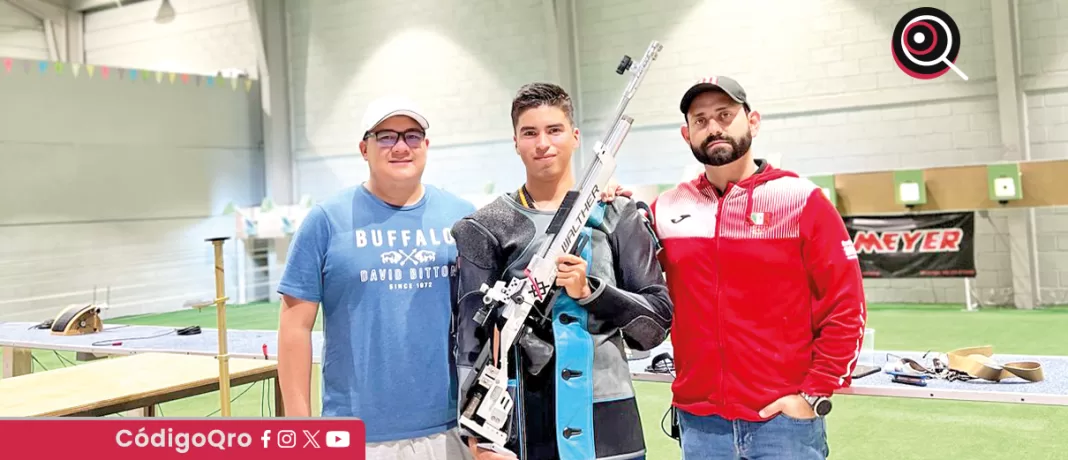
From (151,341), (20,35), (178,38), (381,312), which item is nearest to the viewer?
(381,312)

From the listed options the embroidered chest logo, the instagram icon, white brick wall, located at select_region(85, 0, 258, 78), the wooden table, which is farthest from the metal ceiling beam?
the instagram icon

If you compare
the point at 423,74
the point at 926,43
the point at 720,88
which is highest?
the point at 423,74

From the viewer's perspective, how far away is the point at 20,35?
44.4 feet

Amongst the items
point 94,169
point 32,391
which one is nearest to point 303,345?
point 32,391

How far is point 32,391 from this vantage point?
2.96 metres

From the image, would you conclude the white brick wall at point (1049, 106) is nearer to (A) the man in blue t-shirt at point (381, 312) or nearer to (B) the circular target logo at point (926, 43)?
(B) the circular target logo at point (926, 43)

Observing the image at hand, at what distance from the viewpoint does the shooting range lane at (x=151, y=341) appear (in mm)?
3836

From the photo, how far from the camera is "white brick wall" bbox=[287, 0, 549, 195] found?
11.6 metres

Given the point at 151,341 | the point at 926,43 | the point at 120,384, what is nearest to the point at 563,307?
the point at 120,384

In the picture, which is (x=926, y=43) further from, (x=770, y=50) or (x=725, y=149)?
(x=725, y=149)

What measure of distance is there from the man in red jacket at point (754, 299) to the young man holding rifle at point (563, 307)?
0.20 metres

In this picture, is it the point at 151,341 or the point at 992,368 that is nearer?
the point at 992,368

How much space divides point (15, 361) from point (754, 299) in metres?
Result: 4.41

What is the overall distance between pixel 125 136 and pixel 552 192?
11.8 metres
